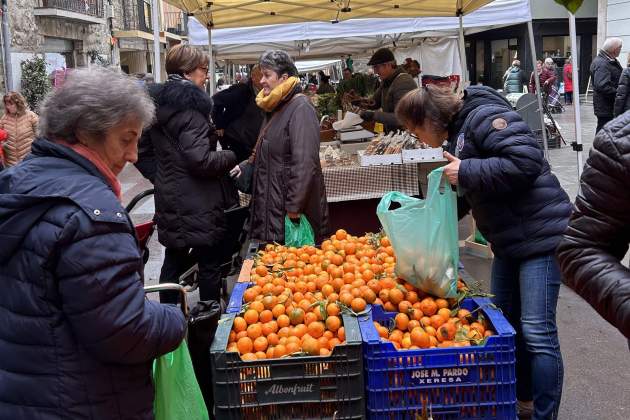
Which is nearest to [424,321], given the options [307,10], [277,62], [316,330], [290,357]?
[316,330]

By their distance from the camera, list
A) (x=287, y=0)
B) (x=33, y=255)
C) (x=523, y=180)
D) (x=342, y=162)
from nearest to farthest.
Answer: (x=33, y=255), (x=523, y=180), (x=342, y=162), (x=287, y=0)

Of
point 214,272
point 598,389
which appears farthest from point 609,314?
point 214,272

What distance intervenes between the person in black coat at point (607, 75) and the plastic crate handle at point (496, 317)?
759 centimetres

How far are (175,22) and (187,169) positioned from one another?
3629 centimetres

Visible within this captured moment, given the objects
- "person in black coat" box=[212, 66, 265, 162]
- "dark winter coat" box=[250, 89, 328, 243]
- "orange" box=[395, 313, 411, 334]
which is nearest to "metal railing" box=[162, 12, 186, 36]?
"person in black coat" box=[212, 66, 265, 162]

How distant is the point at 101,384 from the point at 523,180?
5.90 ft

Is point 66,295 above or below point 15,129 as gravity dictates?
below

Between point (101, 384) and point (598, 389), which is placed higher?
point (101, 384)

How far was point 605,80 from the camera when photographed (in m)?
9.41

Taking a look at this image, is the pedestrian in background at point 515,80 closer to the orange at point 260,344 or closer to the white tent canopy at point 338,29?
the white tent canopy at point 338,29

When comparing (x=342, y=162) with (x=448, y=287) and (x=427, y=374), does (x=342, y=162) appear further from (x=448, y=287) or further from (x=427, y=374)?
(x=427, y=374)

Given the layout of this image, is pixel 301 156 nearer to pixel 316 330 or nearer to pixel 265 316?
pixel 265 316

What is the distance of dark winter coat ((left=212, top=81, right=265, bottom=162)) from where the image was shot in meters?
5.75

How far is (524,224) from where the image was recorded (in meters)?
2.84
